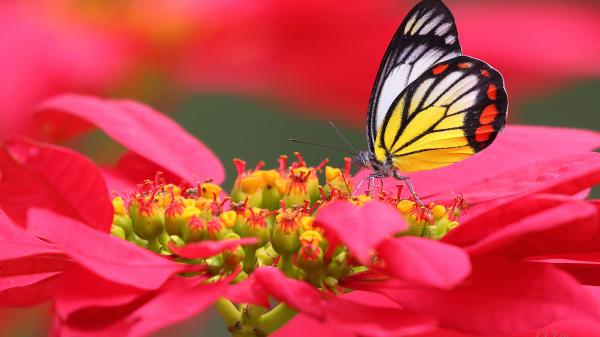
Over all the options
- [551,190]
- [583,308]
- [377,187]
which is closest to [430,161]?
[377,187]

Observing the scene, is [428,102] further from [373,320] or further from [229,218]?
[373,320]

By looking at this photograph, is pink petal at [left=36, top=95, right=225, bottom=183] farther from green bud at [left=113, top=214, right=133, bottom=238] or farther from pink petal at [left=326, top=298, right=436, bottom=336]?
pink petal at [left=326, top=298, right=436, bottom=336]

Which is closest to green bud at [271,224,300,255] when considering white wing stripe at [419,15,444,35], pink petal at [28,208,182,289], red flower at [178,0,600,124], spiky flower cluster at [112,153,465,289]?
spiky flower cluster at [112,153,465,289]

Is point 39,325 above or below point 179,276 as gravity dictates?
below

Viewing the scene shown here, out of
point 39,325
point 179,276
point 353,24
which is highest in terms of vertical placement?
point 353,24

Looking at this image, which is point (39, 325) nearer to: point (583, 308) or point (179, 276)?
point (179, 276)

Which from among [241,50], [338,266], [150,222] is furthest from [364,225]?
[241,50]
